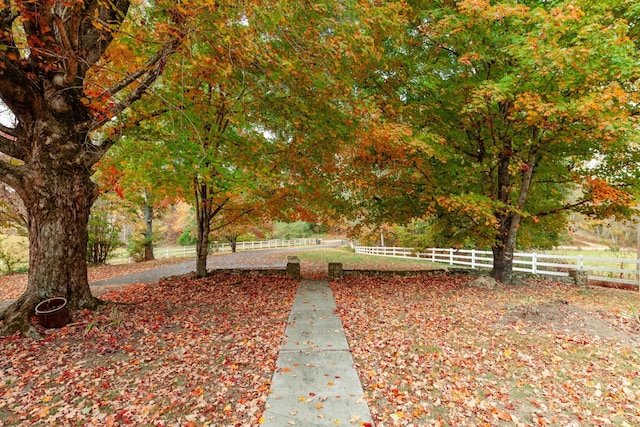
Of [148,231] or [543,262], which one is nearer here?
[543,262]

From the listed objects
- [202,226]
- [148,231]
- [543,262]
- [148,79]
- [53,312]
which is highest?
[148,79]

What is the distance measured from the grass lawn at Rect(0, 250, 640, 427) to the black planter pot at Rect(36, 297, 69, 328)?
8.1 inches

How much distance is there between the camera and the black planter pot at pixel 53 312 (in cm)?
514

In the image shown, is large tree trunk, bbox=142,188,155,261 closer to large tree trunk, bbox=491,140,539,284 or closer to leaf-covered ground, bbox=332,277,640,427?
leaf-covered ground, bbox=332,277,640,427

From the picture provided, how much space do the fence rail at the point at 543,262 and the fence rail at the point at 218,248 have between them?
443 inches

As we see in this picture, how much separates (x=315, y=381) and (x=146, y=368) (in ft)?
7.79

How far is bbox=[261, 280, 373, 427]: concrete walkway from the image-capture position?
3178mm

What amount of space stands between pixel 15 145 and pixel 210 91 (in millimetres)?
3972

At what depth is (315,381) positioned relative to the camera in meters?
3.84

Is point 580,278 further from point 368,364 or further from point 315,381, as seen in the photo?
point 315,381

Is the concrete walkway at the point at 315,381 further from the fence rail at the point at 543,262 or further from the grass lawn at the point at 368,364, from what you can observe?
the fence rail at the point at 543,262

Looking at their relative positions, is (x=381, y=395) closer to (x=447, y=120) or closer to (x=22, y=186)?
(x=22, y=186)

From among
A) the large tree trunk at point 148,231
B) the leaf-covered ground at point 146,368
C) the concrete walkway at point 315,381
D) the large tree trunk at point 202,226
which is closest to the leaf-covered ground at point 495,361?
the concrete walkway at point 315,381

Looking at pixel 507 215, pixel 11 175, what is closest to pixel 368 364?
pixel 11 175
